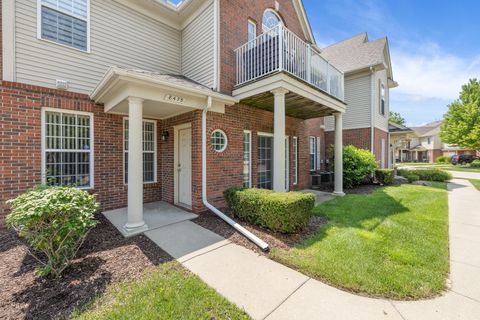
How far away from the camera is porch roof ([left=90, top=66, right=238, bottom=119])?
453 centimetres

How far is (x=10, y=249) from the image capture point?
4.02m

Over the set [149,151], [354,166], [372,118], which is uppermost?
[372,118]

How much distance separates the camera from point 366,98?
12766 millimetres

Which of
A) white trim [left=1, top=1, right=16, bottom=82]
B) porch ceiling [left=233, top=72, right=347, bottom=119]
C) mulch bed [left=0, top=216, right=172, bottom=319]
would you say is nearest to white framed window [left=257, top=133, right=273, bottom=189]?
porch ceiling [left=233, top=72, right=347, bottom=119]

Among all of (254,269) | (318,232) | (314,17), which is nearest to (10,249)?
(254,269)

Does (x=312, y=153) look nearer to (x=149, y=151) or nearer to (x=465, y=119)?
(x=149, y=151)

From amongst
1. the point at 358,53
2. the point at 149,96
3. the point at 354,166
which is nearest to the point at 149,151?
the point at 149,96

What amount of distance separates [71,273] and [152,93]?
12.1ft

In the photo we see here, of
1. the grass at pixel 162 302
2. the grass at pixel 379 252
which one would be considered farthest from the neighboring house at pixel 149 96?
the grass at pixel 379 252

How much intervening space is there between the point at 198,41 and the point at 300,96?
3873mm

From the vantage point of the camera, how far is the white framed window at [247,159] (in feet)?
24.4

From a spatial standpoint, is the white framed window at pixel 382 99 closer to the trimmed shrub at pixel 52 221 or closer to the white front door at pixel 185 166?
the white front door at pixel 185 166

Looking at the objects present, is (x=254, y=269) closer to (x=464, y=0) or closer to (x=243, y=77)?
(x=243, y=77)

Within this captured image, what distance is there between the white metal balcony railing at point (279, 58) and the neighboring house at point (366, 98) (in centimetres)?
648
